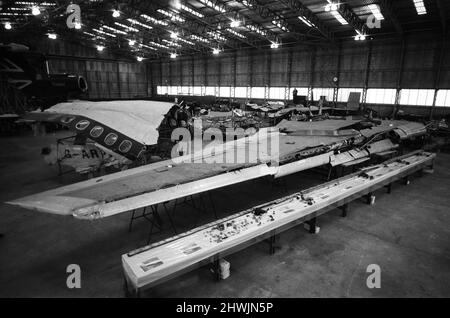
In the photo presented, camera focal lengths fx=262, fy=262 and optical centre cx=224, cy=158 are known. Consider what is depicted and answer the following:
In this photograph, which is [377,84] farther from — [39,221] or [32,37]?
[32,37]

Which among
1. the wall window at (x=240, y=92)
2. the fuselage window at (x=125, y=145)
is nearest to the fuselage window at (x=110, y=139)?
the fuselage window at (x=125, y=145)

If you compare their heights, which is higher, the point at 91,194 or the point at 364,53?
the point at 364,53

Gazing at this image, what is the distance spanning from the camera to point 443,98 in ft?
68.0

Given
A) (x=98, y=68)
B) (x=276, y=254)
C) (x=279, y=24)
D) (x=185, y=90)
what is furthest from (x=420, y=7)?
(x=98, y=68)

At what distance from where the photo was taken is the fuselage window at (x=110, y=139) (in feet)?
23.1

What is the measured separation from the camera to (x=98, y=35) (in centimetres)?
3328

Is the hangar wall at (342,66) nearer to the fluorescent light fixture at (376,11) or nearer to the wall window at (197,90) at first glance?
the wall window at (197,90)

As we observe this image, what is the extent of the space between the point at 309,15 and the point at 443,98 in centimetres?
1247

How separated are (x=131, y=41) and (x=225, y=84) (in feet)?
42.3

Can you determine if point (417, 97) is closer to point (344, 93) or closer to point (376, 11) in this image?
point (344, 93)

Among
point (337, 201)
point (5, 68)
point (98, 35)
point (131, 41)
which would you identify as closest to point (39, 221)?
point (5, 68)

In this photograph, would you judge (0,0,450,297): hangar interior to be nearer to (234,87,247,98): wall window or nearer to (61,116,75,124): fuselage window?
(61,116,75,124): fuselage window

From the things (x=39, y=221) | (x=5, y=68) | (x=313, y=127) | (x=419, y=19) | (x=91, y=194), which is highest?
(x=419, y=19)
